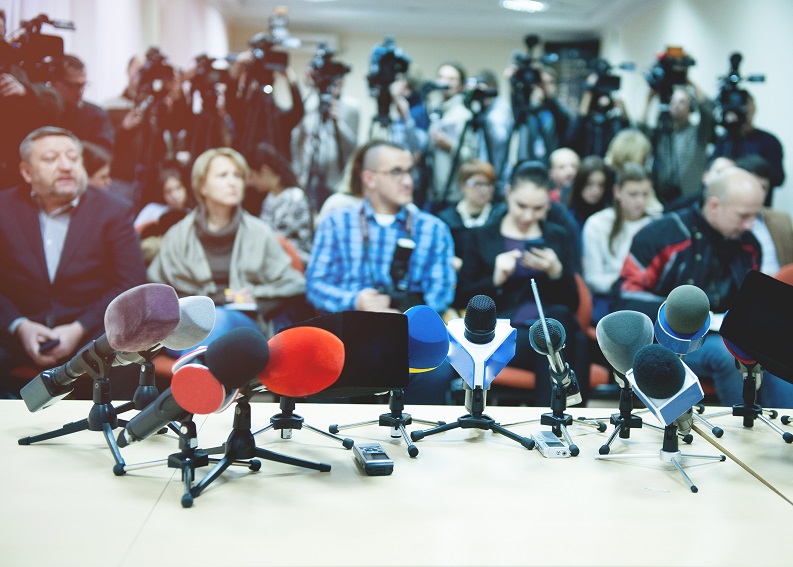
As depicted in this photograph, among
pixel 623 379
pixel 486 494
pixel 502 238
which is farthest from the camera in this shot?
pixel 502 238

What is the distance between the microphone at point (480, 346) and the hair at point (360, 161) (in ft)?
6.50

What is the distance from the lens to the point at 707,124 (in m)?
4.50

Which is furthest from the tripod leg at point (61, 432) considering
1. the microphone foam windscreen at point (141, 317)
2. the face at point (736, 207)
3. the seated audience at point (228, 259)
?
the face at point (736, 207)

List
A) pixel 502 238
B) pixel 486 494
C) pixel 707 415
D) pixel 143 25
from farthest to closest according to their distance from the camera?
1. pixel 143 25
2. pixel 502 238
3. pixel 707 415
4. pixel 486 494

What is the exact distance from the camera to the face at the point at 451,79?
449cm

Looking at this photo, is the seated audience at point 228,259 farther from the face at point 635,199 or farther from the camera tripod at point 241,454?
the camera tripod at point 241,454

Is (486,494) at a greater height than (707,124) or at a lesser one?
lesser

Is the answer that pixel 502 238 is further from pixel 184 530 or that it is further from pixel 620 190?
pixel 184 530

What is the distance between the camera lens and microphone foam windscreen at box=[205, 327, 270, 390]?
1.36 meters

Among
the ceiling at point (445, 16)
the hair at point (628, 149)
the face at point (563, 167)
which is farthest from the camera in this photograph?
the ceiling at point (445, 16)

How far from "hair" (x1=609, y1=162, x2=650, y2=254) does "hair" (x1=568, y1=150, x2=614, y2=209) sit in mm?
64

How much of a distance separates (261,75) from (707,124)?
2615 mm

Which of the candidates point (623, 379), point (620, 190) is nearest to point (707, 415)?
point (623, 379)

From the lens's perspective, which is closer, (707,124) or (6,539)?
(6,539)
